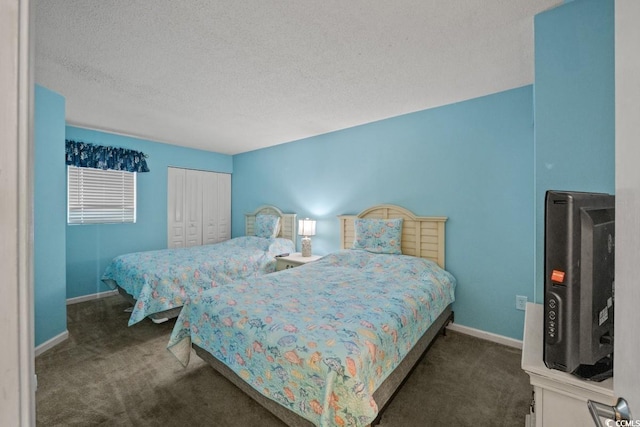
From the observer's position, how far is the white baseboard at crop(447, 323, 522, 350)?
8.29ft

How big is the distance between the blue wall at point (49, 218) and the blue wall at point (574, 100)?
3.84 m

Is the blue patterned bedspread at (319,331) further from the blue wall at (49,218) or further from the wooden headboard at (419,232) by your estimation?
the blue wall at (49,218)

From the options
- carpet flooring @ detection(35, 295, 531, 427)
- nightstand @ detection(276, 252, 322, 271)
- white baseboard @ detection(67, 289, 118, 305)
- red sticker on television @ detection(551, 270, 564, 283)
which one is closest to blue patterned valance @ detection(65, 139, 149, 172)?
white baseboard @ detection(67, 289, 118, 305)

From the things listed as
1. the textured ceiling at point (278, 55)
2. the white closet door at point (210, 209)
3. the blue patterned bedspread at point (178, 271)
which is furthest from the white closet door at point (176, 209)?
the textured ceiling at point (278, 55)

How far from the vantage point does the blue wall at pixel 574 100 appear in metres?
1.34

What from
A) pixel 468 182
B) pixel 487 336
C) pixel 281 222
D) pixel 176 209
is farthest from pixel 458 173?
pixel 176 209

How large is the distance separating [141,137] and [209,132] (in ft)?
3.96

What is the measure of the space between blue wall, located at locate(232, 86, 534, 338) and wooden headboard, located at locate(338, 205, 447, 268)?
9 centimetres

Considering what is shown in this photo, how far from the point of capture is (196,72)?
221cm

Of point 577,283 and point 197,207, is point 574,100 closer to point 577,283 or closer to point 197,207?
point 577,283

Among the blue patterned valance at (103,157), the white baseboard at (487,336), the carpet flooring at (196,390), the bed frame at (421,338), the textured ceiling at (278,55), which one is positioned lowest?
the carpet flooring at (196,390)

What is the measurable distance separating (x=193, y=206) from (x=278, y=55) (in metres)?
3.70

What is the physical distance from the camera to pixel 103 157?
384 cm

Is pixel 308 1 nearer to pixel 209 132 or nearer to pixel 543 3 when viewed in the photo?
pixel 543 3
